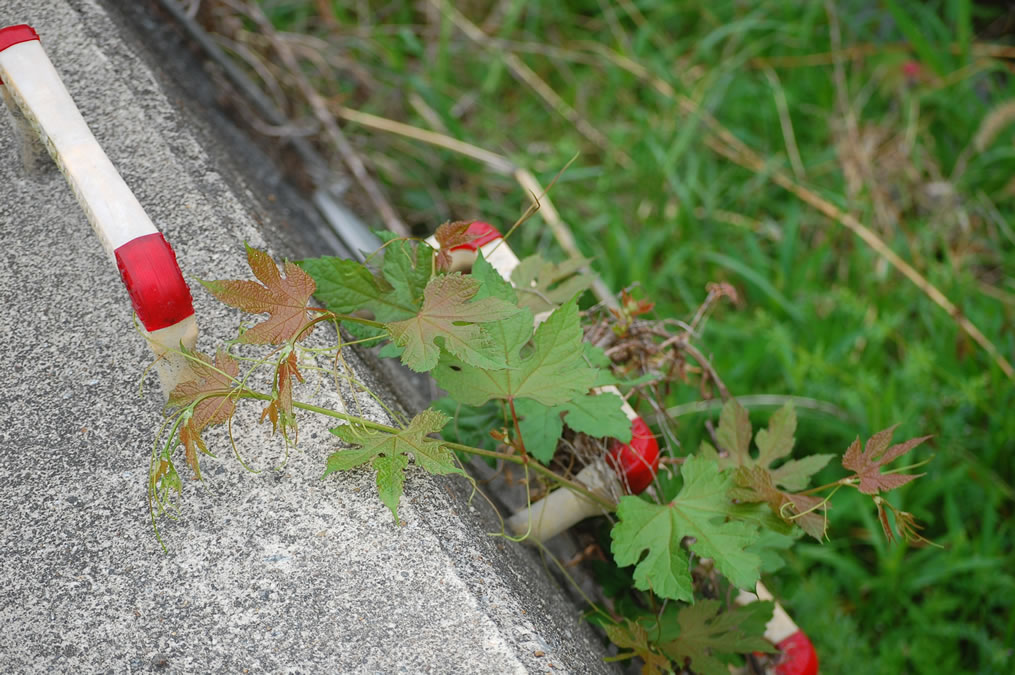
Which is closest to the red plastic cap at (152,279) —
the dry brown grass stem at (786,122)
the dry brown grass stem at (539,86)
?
the dry brown grass stem at (539,86)

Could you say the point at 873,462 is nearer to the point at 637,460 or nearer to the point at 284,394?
the point at 637,460

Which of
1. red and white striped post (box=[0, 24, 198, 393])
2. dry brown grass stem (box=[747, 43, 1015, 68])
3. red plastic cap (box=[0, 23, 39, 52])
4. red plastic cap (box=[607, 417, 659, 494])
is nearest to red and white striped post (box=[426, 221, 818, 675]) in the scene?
red plastic cap (box=[607, 417, 659, 494])

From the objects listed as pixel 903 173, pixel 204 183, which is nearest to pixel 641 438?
pixel 204 183

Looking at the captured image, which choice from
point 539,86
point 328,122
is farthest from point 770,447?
point 539,86

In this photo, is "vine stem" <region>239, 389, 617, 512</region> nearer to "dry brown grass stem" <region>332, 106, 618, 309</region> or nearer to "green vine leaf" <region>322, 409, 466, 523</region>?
"green vine leaf" <region>322, 409, 466, 523</region>

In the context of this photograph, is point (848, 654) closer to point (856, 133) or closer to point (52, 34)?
point (856, 133)
